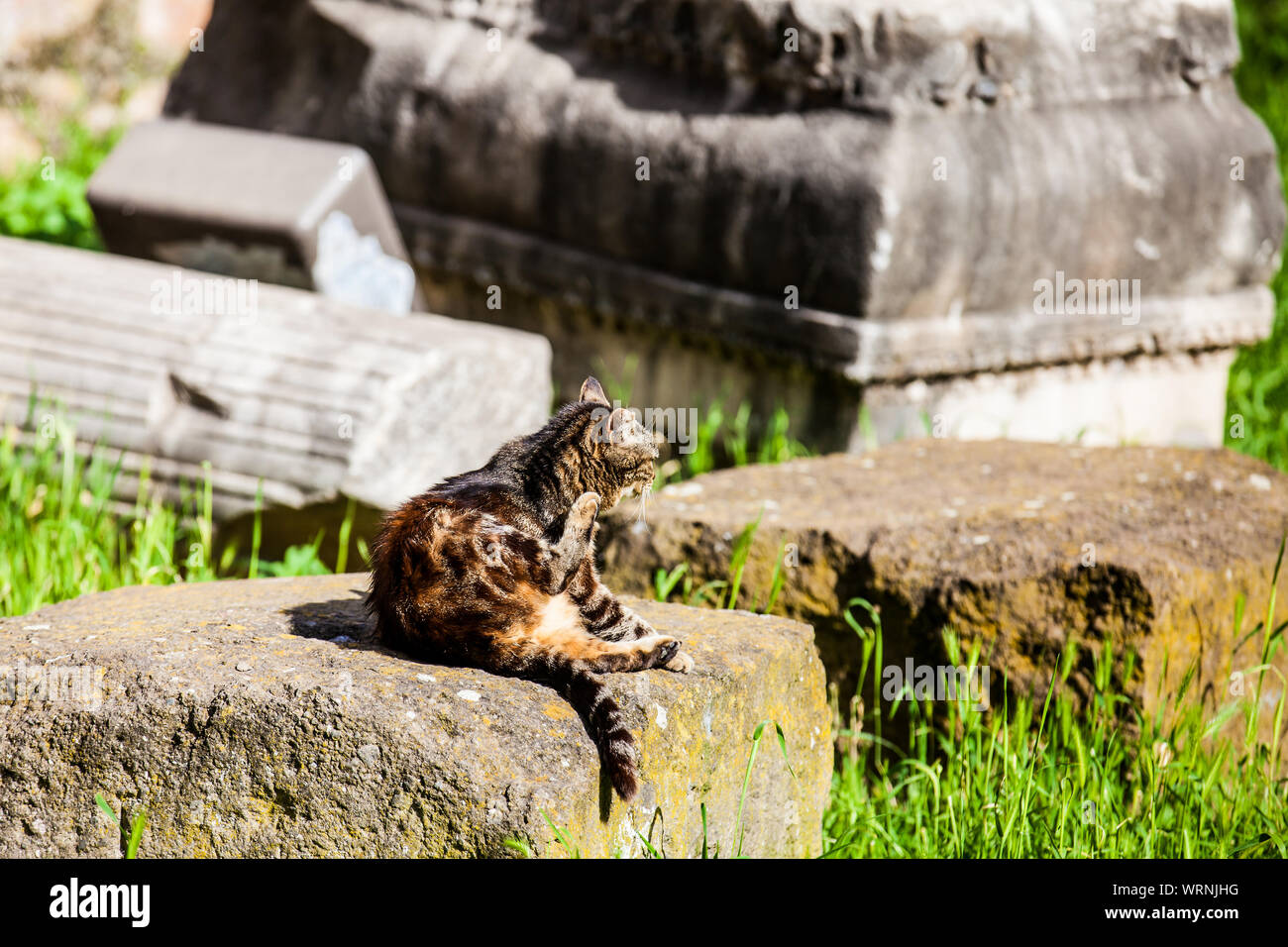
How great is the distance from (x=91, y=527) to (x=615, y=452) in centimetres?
230

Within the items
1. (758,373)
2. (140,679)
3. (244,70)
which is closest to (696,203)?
(758,373)

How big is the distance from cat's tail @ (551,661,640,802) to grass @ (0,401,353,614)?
5.98ft

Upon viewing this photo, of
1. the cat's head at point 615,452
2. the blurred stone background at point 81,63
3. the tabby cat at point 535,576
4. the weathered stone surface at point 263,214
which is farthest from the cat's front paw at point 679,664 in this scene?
the blurred stone background at point 81,63

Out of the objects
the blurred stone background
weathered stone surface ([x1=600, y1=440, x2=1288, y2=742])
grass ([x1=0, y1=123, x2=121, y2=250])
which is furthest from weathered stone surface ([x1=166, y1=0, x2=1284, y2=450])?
the blurred stone background

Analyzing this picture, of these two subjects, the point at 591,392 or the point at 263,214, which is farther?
the point at 263,214

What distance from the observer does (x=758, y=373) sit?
5.39m

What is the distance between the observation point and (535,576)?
2.59 m

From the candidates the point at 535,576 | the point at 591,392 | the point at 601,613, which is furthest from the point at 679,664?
the point at 591,392

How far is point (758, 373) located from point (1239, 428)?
7.71 ft

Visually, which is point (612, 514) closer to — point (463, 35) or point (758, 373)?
point (758, 373)

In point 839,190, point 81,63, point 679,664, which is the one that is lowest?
point 679,664

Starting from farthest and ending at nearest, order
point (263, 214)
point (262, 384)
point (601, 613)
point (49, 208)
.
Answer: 1. point (49, 208)
2. point (263, 214)
3. point (262, 384)
4. point (601, 613)

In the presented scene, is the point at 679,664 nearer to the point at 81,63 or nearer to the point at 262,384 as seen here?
the point at 262,384

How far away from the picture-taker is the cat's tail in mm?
2365
